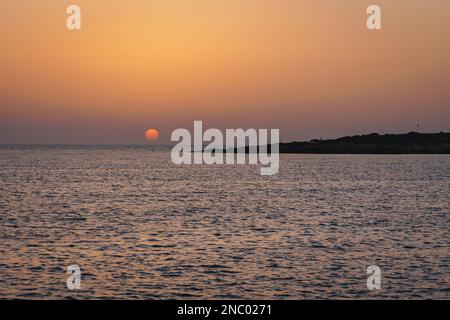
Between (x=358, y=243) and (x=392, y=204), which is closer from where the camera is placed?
(x=358, y=243)

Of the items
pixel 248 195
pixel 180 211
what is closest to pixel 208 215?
→ pixel 180 211

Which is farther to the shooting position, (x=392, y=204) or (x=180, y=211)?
(x=392, y=204)

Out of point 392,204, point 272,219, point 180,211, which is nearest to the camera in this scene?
point 272,219

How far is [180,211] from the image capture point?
54.0 meters

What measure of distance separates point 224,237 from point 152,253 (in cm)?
722
